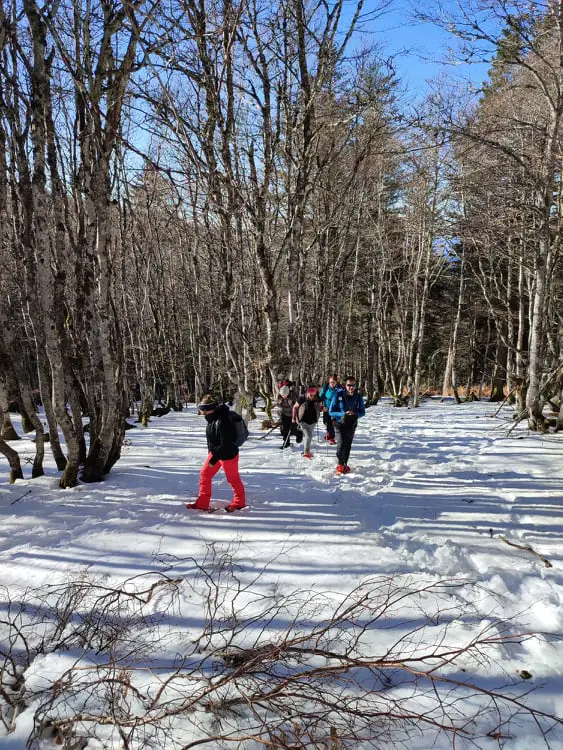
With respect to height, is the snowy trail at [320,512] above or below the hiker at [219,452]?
below

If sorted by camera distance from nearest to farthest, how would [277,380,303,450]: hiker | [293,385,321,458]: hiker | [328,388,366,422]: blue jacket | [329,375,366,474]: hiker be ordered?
[329,375,366,474]: hiker, [328,388,366,422]: blue jacket, [293,385,321,458]: hiker, [277,380,303,450]: hiker

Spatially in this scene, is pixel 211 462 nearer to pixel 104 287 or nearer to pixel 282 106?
pixel 104 287

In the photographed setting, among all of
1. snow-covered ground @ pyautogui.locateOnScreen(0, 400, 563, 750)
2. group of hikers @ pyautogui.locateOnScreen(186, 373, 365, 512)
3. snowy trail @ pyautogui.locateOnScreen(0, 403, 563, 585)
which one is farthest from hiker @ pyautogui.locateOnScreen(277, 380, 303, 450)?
snow-covered ground @ pyautogui.locateOnScreen(0, 400, 563, 750)

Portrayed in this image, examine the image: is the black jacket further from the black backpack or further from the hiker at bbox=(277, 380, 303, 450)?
the hiker at bbox=(277, 380, 303, 450)

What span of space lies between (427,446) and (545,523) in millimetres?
4605

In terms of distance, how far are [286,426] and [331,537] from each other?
5.26m

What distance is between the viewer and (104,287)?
6461 mm

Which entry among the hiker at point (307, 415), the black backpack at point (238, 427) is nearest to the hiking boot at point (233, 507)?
the black backpack at point (238, 427)

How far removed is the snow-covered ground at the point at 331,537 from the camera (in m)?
3.00

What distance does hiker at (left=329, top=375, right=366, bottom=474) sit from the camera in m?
7.14

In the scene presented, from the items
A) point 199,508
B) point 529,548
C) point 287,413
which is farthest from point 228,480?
point 287,413

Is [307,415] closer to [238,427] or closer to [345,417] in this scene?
[345,417]

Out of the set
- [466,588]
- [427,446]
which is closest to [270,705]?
[466,588]

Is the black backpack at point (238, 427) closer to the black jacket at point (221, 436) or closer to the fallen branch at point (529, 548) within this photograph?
the black jacket at point (221, 436)
